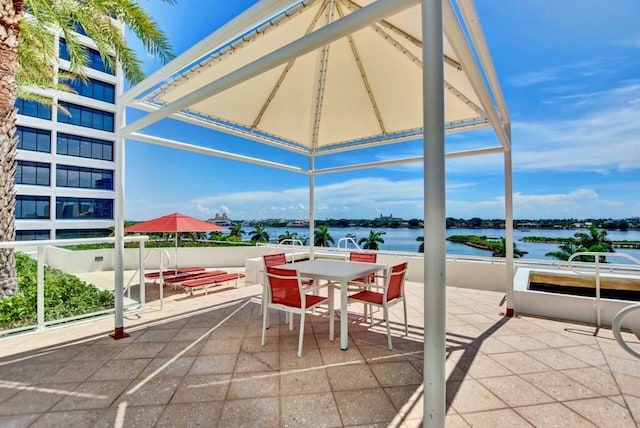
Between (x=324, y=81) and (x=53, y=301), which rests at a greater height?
(x=324, y=81)

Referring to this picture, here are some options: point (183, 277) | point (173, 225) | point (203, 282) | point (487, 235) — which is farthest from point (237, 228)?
point (487, 235)

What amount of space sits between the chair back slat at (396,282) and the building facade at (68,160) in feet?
73.5

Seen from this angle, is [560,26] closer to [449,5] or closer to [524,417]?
[449,5]

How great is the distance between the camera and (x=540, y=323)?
3867mm

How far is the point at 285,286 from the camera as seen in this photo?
10.7 feet

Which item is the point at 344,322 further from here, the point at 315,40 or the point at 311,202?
the point at 311,202

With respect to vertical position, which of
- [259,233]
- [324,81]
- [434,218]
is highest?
[324,81]

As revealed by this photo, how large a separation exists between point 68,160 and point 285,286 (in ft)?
82.3

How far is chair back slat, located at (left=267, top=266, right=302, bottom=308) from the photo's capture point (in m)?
3.18

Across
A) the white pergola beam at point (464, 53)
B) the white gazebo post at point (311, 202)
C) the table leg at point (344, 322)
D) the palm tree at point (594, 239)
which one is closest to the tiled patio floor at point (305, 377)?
the table leg at point (344, 322)

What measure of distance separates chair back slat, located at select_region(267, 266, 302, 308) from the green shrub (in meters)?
2.91

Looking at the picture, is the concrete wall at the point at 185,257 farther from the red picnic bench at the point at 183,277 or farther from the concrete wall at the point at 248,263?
the red picnic bench at the point at 183,277

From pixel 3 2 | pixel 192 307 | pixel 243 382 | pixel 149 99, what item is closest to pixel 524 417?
pixel 243 382

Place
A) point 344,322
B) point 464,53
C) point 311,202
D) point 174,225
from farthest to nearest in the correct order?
point 311,202
point 174,225
point 344,322
point 464,53
